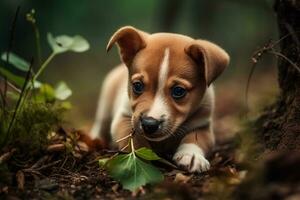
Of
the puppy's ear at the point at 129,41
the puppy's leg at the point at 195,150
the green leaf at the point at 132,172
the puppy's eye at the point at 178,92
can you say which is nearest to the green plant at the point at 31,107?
the puppy's ear at the point at 129,41

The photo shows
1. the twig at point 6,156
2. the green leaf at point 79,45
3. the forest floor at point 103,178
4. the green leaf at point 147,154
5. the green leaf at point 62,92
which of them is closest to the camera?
the forest floor at point 103,178

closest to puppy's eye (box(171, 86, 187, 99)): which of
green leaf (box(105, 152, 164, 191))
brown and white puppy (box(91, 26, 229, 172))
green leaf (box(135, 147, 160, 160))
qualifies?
brown and white puppy (box(91, 26, 229, 172))

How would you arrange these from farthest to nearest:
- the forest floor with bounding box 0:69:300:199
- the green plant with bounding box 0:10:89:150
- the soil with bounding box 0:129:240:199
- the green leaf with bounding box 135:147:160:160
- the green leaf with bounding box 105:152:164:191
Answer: the green plant with bounding box 0:10:89:150 → the green leaf with bounding box 135:147:160:160 → the green leaf with bounding box 105:152:164:191 → the soil with bounding box 0:129:240:199 → the forest floor with bounding box 0:69:300:199

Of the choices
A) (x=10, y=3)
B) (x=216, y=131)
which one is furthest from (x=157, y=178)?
(x=10, y=3)

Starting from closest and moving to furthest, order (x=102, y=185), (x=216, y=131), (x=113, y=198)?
(x=113, y=198) < (x=102, y=185) < (x=216, y=131)

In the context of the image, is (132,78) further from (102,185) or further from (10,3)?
(10,3)

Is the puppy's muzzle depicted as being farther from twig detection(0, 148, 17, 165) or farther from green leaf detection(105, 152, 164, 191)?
twig detection(0, 148, 17, 165)

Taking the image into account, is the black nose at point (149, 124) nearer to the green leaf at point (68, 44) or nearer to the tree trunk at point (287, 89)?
the tree trunk at point (287, 89)

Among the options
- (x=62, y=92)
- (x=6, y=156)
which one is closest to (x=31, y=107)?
(x=62, y=92)
